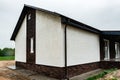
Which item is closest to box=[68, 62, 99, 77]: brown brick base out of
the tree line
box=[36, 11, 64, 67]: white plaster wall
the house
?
the house

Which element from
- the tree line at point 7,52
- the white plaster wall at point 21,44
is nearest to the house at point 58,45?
the white plaster wall at point 21,44

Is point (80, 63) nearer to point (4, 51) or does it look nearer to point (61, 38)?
point (61, 38)

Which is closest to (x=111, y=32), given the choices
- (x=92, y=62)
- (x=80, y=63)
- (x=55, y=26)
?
(x=92, y=62)

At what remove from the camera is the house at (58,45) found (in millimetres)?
10281

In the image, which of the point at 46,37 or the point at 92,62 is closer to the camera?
the point at 46,37

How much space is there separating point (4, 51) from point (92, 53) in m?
26.5

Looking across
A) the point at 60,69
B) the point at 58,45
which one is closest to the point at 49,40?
the point at 58,45

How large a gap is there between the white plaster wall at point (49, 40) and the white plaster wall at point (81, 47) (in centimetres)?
Answer: 65

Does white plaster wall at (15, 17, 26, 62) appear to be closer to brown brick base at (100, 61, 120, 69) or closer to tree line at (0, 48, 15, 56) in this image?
brown brick base at (100, 61, 120, 69)

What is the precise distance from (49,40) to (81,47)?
2383mm

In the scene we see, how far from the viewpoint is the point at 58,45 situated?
406 inches

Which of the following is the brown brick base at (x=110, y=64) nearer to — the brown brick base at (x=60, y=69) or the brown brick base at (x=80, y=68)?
the brown brick base at (x=80, y=68)

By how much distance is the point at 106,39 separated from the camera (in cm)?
1683

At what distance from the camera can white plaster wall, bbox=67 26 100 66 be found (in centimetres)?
1072
